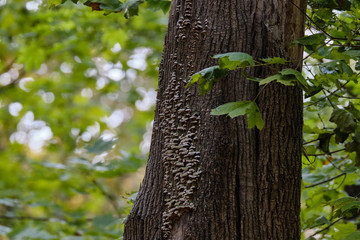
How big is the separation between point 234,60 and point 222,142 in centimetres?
28

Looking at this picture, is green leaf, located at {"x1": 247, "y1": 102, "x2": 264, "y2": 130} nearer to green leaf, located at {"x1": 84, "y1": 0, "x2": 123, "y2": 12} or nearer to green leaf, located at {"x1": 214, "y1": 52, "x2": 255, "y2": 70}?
green leaf, located at {"x1": 214, "y1": 52, "x2": 255, "y2": 70}

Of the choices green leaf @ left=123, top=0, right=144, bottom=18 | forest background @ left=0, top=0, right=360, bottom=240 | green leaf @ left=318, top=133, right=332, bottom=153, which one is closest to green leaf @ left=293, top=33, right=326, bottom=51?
forest background @ left=0, top=0, right=360, bottom=240

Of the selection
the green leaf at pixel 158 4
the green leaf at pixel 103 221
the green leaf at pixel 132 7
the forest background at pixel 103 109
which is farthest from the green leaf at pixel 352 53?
the green leaf at pixel 103 221

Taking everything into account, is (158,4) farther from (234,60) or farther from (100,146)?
(100,146)

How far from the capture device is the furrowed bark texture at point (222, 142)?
125 centimetres

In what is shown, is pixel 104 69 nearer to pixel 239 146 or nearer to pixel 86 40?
pixel 86 40

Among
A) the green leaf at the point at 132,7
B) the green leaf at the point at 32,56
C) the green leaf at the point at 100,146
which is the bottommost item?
the green leaf at the point at 132,7

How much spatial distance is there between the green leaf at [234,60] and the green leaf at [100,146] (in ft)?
7.79

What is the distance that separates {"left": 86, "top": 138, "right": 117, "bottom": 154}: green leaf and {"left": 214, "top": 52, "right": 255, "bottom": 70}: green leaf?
2375 mm

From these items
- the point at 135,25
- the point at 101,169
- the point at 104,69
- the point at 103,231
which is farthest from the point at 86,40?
the point at 103,231

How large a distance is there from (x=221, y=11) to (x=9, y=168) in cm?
644

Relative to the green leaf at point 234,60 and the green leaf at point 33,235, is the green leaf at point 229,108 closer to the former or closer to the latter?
the green leaf at point 234,60

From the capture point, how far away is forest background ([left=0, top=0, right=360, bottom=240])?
5.10 ft

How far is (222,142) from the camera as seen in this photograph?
127 cm
